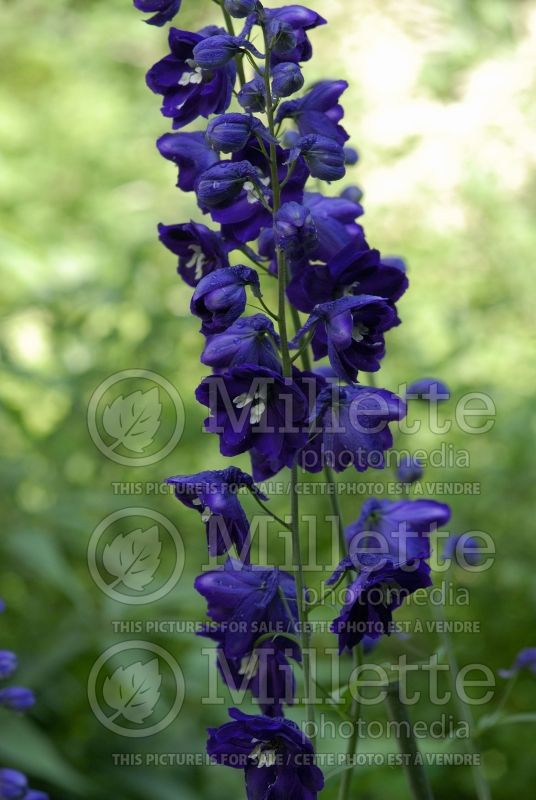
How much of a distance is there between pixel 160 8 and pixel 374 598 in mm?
900

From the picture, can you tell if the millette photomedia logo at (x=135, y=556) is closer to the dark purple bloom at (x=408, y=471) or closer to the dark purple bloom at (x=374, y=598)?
the dark purple bloom at (x=408, y=471)

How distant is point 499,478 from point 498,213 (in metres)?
1.73

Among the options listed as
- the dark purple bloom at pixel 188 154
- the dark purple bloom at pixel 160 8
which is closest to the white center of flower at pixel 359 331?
the dark purple bloom at pixel 188 154

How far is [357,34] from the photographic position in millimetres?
5438

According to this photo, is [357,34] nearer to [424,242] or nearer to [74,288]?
[424,242]

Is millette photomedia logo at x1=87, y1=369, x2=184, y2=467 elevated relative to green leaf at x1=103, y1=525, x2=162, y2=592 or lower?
elevated

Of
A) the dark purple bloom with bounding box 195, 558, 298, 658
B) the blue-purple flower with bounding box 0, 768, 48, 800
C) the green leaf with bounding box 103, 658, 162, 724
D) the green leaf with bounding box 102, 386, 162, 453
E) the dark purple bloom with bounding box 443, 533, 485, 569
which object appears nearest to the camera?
the dark purple bloom with bounding box 195, 558, 298, 658

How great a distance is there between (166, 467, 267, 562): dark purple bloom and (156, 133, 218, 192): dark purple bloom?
0.43 metres

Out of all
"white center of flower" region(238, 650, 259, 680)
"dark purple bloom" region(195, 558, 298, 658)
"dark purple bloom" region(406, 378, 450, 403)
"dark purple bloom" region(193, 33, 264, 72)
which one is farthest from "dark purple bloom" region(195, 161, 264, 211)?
"dark purple bloom" region(406, 378, 450, 403)

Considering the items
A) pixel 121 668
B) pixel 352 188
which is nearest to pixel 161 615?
pixel 121 668

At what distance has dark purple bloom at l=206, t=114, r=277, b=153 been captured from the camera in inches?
49.1

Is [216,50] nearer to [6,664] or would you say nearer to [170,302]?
[6,664]

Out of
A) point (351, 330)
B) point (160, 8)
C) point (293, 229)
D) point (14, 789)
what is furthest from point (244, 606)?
point (160, 8)

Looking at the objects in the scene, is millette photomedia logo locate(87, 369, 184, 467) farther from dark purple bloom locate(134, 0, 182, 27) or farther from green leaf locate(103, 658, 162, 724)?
dark purple bloom locate(134, 0, 182, 27)
